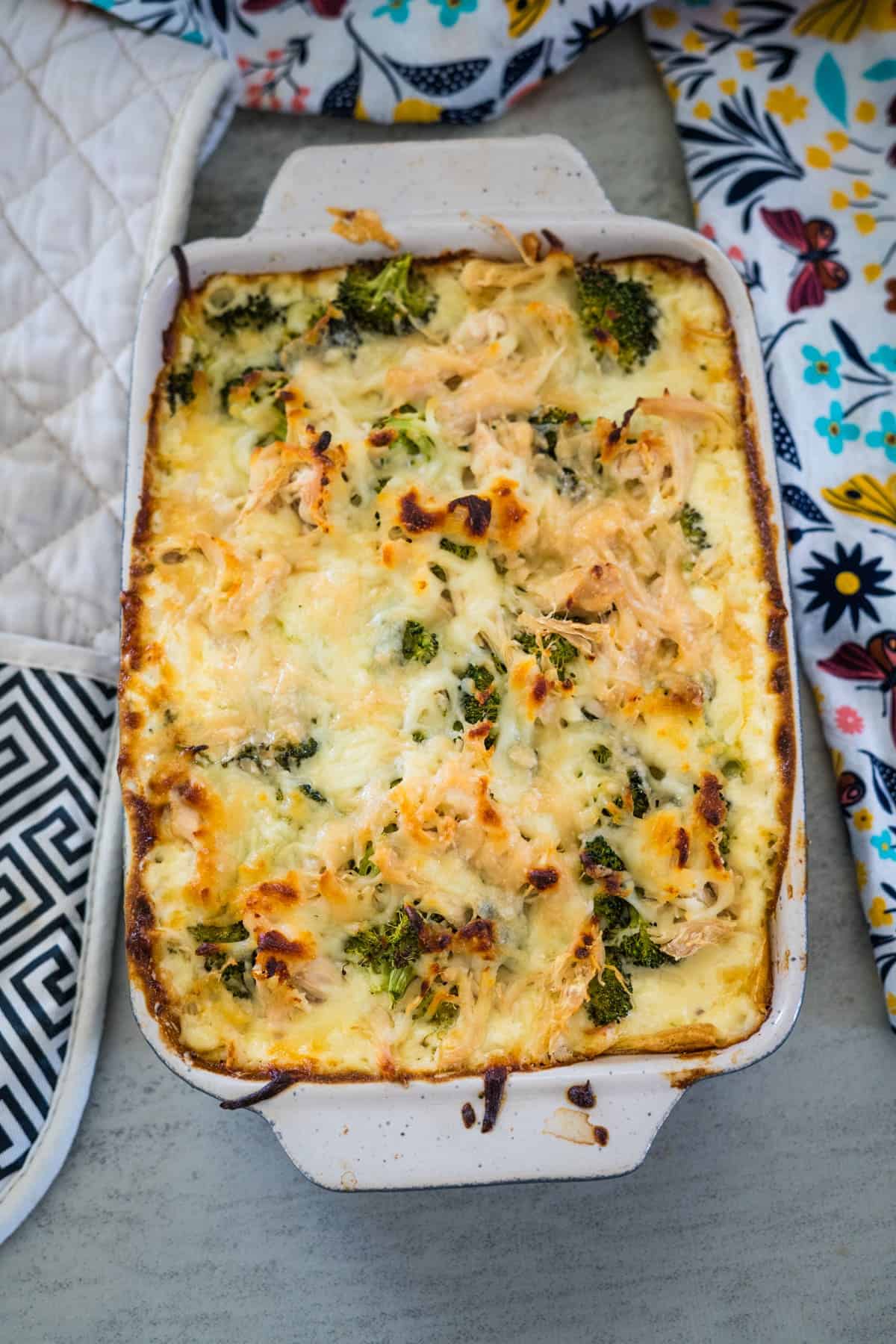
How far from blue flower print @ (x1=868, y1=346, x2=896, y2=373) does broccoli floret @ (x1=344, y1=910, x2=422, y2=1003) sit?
153cm

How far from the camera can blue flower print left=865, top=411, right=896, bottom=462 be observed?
2354 millimetres

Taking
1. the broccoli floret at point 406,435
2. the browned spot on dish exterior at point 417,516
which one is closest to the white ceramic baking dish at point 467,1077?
the broccoli floret at point 406,435

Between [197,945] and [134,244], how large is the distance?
4.86 ft

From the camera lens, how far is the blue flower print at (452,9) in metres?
2.39

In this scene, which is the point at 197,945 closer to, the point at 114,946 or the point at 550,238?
the point at 114,946

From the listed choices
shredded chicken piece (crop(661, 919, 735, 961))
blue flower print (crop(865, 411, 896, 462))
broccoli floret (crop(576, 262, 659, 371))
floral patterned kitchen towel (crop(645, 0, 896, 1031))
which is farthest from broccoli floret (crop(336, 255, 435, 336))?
shredded chicken piece (crop(661, 919, 735, 961))

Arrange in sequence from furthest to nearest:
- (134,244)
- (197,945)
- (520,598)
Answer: (134,244)
(520,598)
(197,945)

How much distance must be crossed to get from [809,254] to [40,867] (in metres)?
2.03

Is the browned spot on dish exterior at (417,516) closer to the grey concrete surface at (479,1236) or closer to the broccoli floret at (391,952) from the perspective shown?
the broccoli floret at (391,952)

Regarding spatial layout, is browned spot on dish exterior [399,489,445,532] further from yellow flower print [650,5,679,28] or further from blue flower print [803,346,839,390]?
yellow flower print [650,5,679,28]

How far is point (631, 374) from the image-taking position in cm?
209

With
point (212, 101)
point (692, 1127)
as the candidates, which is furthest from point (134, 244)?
point (692, 1127)

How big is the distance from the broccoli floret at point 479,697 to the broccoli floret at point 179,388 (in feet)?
2.41

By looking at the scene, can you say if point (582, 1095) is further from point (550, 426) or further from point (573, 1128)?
point (550, 426)
